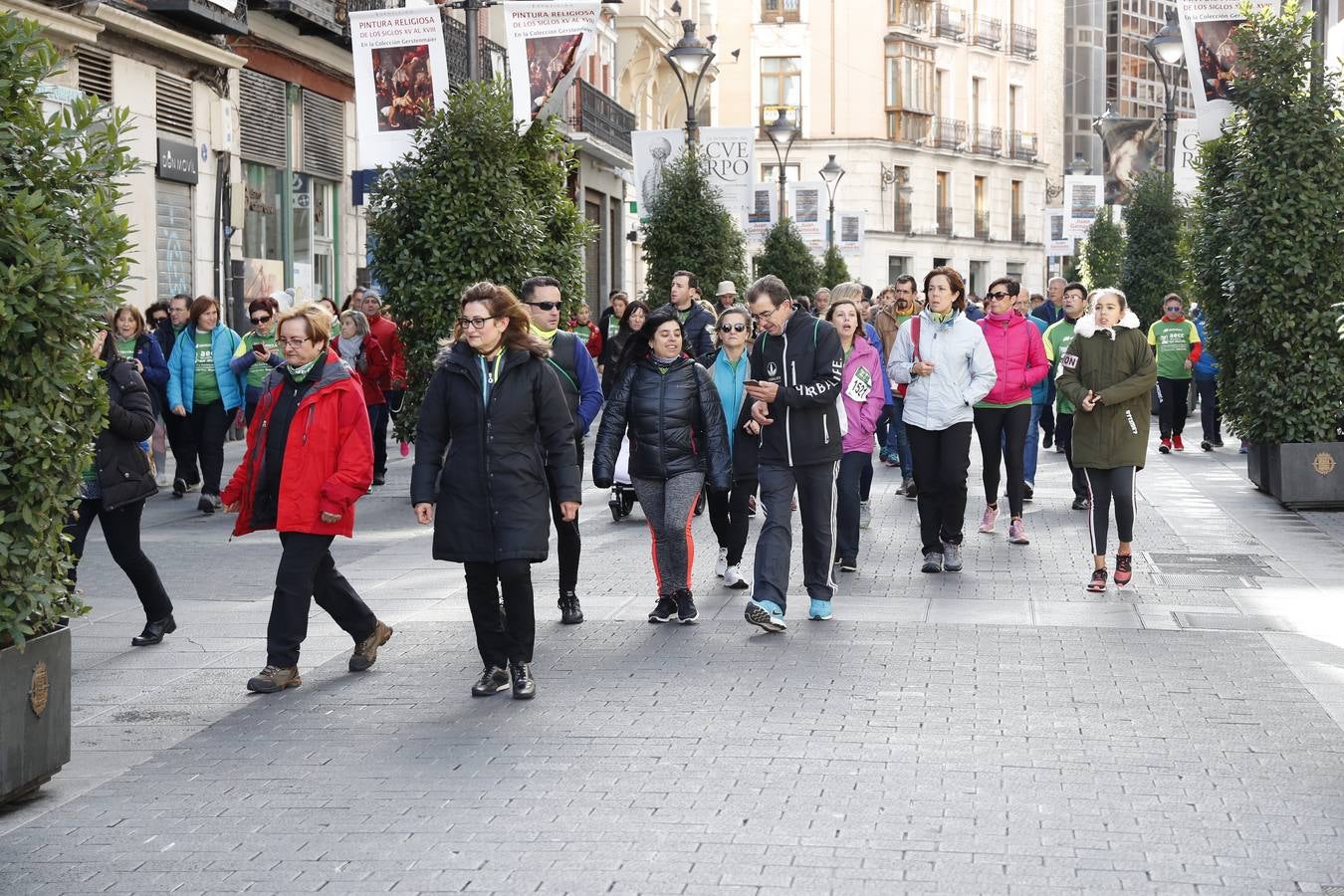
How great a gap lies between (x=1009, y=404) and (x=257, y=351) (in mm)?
5839

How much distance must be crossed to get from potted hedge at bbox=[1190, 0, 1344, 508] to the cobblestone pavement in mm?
4520

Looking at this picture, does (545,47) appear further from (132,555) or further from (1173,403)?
(132,555)

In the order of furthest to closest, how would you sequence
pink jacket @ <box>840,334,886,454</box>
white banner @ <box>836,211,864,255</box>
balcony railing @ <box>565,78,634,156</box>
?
white banner @ <box>836,211,864,255</box>
balcony railing @ <box>565,78,634,156</box>
pink jacket @ <box>840,334,886,454</box>

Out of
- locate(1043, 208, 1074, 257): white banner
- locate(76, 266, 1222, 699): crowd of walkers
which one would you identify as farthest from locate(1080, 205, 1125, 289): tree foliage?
locate(76, 266, 1222, 699): crowd of walkers

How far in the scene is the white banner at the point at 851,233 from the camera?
52.8 m

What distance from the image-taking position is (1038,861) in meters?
5.45

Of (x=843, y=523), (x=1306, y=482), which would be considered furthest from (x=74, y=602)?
(x=1306, y=482)

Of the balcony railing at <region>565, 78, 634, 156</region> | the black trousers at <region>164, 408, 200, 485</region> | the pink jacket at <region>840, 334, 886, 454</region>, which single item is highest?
the balcony railing at <region>565, 78, 634, 156</region>

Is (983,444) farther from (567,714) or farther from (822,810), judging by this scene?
(822,810)

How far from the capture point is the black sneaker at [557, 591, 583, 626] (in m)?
9.91

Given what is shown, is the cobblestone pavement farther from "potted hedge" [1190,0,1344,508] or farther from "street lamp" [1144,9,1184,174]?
"street lamp" [1144,9,1184,174]

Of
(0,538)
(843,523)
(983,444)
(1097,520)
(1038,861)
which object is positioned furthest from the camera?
(983,444)

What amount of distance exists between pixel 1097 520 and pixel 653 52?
40.8 m

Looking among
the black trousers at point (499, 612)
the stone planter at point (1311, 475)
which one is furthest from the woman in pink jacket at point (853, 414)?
the stone planter at point (1311, 475)
